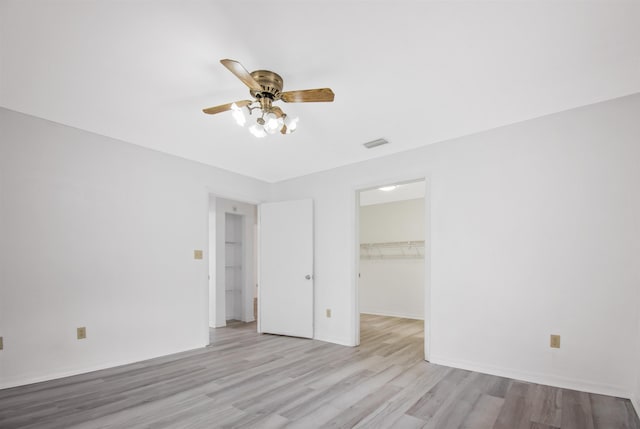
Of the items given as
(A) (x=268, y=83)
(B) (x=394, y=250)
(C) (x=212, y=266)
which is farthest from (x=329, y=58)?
(B) (x=394, y=250)

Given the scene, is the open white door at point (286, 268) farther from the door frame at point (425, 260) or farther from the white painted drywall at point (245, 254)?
the white painted drywall at point (245, 254)

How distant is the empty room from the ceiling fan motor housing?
27 millimetres

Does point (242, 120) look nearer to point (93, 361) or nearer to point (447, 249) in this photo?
point (447, 249)

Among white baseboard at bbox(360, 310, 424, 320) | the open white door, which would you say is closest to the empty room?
the open white door

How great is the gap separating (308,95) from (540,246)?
8.28 feet

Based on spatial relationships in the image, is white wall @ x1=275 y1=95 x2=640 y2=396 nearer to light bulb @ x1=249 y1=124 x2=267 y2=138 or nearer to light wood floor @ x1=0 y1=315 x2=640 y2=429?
light wood floor @ x1=0 y1=315 x2=640 y2=429

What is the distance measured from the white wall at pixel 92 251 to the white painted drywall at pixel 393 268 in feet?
12.8

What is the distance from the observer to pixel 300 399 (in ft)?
8.31

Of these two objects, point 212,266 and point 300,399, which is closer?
point 300,399

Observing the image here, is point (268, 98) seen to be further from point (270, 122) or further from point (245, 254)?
point (245, 254)

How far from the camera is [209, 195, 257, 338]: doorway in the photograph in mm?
5484

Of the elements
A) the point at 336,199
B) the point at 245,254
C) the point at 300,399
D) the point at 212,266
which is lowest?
the point at 300,399

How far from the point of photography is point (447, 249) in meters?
3.45

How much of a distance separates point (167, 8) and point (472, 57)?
1.89 meters
